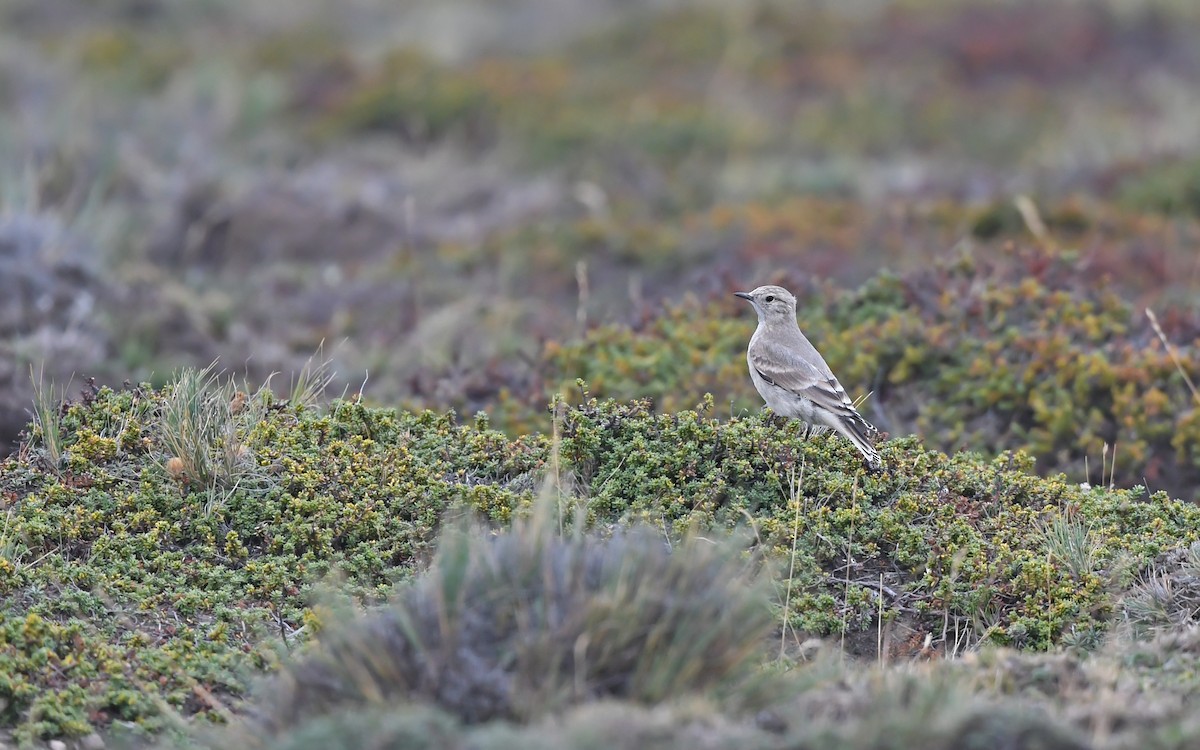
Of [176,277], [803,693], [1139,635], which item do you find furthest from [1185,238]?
[803,693]

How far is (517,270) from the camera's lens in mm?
13836

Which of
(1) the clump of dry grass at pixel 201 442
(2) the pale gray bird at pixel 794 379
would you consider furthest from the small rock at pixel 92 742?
(2) the pale gray bird at pixel 794 379

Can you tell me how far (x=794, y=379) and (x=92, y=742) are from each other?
156 inches

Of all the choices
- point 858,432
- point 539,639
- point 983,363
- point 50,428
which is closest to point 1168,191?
point 983,363

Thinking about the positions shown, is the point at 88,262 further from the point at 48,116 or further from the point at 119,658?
the point at 119,658

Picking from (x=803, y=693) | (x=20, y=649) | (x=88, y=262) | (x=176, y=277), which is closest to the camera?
(x=803, y=693)

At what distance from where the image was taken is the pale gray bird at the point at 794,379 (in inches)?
279

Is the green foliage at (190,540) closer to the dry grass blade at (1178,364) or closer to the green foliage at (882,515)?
the green foliage at (882,515)

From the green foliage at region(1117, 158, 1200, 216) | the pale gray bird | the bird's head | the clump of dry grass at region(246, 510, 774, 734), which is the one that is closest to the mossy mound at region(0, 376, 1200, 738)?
the pale gray bird

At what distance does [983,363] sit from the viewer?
9.02m

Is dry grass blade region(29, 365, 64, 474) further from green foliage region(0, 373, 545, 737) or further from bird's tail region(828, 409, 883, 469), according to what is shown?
bird's tail region(828, 409, 883, 469)

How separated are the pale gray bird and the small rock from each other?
3.69m

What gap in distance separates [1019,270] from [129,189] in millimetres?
10110

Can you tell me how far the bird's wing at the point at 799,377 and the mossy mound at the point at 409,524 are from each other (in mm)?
258
